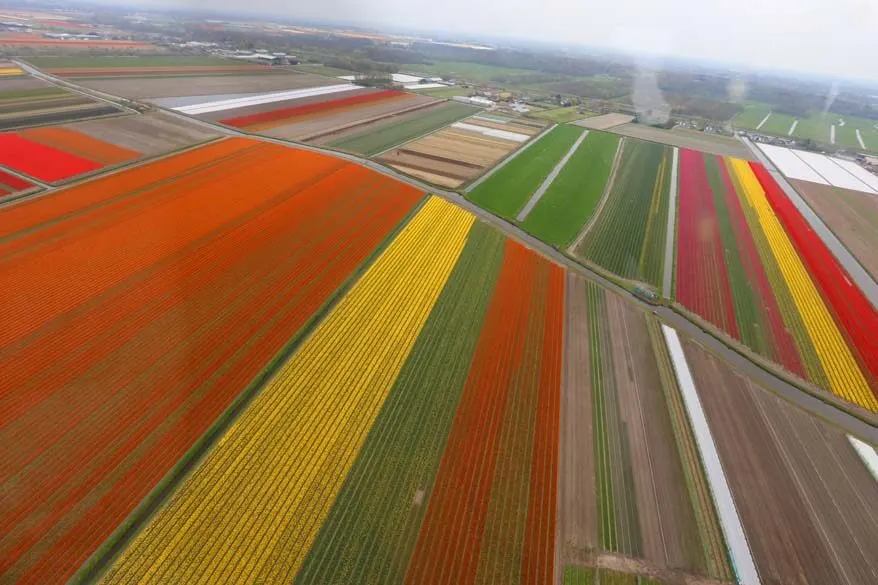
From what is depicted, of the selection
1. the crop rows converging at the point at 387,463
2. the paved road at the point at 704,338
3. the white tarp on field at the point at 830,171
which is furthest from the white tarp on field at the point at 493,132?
the crop rows converging at the point at 387,463

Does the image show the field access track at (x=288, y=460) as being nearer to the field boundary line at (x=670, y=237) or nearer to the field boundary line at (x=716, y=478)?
the field boundary line at (x=716, y=478)

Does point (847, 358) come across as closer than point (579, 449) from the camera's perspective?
No

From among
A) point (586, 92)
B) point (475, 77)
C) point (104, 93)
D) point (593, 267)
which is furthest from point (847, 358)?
point (475, 77)

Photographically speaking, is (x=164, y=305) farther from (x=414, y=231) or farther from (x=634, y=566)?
(x=634, y=566)

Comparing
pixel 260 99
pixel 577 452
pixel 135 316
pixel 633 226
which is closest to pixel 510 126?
pixel 633 226

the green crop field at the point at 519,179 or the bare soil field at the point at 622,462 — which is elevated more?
the green crop field at the point at 519,179
